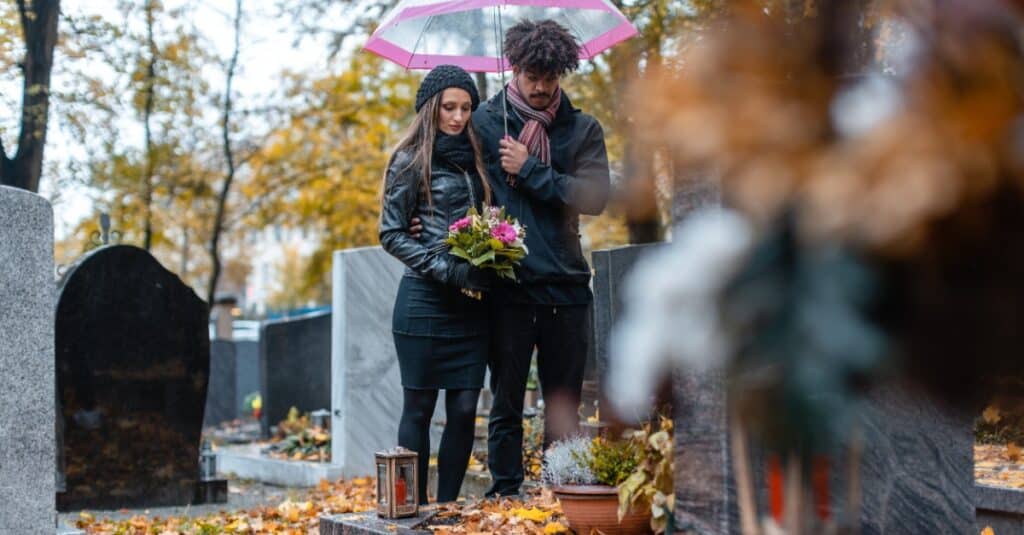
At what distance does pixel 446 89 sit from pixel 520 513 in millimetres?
1846

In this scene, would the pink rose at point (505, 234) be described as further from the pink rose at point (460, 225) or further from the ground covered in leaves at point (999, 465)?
the ground covered in leaves at point (999, 465)

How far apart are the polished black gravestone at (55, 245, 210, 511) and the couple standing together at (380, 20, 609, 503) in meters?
3.57

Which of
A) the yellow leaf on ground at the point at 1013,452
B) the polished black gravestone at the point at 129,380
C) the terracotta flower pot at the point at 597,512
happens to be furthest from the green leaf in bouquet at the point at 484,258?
the polished black gravestone at the point at 129,380

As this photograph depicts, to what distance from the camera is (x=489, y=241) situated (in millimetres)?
5082

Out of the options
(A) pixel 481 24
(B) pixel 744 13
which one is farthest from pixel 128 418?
(B) pixel 744 13

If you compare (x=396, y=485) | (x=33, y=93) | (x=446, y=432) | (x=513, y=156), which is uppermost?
(x=33, y=93)

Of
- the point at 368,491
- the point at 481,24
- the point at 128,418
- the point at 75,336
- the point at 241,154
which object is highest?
the point at 241,154

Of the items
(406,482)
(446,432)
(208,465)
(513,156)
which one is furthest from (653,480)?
(208,465)

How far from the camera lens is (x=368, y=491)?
8359 millimetres

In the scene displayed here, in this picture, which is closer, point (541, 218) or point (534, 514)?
point (534, 514)

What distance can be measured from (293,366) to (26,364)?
7809 millimetres

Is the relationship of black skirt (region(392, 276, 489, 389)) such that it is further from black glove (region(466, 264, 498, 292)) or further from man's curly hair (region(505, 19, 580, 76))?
man's curly hair (region(505, 19, 580, 76))

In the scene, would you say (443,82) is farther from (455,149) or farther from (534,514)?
(534,514)

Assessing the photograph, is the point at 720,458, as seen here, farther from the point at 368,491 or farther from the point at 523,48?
the point at 368,491
